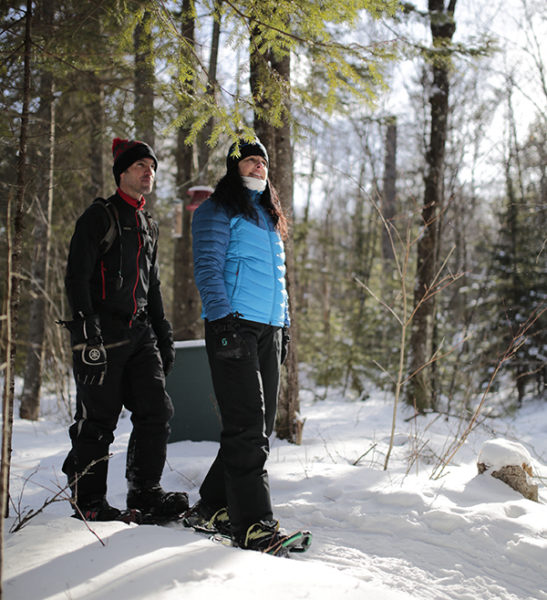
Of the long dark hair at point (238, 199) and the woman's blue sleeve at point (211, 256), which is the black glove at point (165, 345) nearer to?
the woman's blue sleeve at point (211, 256)

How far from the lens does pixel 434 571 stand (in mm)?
2314

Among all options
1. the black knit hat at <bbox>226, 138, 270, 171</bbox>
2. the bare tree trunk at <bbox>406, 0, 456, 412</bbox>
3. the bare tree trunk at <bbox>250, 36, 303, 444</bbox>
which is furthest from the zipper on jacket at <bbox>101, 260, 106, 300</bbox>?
the bare tree trunk at <bbox>406, 0, 456, 412</bbox>

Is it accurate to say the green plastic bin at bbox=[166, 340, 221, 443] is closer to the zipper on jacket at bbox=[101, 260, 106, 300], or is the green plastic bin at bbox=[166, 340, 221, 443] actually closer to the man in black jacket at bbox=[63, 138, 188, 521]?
the man in black jacket at bbox=[63, 138, 188, 521]

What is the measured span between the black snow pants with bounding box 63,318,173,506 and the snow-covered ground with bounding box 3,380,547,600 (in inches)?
9.9

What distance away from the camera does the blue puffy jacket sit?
2445 mm

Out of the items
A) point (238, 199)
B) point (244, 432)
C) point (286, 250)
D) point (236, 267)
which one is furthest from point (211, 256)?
point (286, 250)

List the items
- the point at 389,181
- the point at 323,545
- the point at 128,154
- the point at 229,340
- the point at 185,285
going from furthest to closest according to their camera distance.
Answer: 1. the point at 389,181
2. the point at 185,285
3. the point at 128,154
4. the point at 323,545
5. the point at 229,340

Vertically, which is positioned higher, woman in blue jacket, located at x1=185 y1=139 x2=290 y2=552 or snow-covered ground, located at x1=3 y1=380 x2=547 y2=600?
woman in blue jacket, located at x1=185 y1=139 x2=290 y2=552

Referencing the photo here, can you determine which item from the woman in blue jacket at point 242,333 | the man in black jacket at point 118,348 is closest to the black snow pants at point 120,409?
the man in black jacket at point 118,348

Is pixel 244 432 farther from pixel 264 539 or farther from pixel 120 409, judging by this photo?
pixel 120 409

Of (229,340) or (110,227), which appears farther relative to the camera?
(110,227)

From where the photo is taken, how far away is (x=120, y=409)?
2.78 m

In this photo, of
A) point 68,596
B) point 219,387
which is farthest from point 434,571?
point 68,596

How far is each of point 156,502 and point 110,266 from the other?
1345 millimetres
